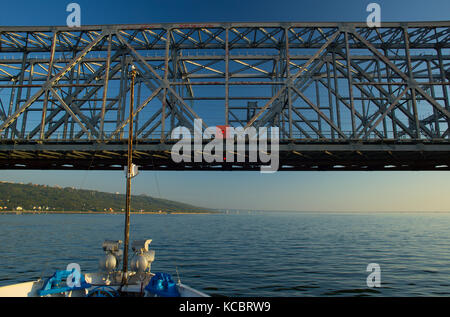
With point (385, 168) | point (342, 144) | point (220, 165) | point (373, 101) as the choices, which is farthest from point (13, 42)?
point (385, 168)

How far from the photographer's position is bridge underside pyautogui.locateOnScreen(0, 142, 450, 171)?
2941 centimetres

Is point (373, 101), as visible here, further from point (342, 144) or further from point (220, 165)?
point (220, 165)

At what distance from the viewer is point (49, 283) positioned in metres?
11.3

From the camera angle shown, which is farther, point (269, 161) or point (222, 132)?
point (269, 161)

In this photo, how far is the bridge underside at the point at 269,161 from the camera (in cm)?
2941

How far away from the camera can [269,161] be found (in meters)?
33.1

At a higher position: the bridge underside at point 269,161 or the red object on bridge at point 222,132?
the red object on bridge at point 222,132

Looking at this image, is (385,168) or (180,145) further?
(385,168)

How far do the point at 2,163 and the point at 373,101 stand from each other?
48.5 meters

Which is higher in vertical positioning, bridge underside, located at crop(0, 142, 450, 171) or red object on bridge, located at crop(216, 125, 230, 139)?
red object on bridge, located at crop(216, 125, 230, 139)

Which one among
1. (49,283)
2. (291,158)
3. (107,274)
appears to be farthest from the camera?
(291,158)

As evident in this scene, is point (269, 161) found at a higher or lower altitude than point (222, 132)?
lower

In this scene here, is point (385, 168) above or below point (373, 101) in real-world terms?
below
